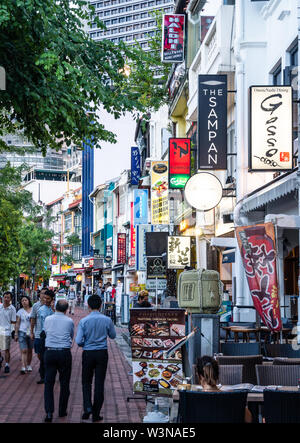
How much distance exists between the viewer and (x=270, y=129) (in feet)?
48.0

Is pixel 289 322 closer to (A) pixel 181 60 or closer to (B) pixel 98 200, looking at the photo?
(A) pixel 181 60

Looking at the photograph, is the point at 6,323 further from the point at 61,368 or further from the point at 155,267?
the point at 155,267

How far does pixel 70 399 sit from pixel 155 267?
63.9ft

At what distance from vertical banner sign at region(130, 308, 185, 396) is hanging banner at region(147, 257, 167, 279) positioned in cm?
2101

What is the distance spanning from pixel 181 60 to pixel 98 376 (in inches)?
876

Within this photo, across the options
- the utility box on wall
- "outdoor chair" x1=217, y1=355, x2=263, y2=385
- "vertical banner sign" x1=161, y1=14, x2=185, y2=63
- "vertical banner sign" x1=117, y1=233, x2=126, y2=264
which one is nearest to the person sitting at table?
"outdoor chair" x1=217, y1=355, x2=263, y2=385

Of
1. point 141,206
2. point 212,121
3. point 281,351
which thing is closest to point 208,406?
point 281,351

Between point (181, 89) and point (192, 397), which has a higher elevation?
point (181, 89)

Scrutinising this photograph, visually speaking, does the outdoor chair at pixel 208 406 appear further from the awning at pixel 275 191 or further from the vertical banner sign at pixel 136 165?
the vertical banner sign at pixel 136 165

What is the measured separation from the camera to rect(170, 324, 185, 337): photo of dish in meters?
11.0

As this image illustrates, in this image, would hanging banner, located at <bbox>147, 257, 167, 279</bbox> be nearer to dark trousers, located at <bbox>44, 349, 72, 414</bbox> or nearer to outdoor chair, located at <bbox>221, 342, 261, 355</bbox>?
outdoor chair, located at <bbox>221, 342, 261, 355</bbox>

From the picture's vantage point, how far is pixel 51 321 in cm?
1126

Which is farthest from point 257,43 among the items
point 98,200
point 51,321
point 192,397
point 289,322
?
point 98,200

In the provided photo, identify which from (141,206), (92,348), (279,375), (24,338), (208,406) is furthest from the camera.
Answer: (141,206)
